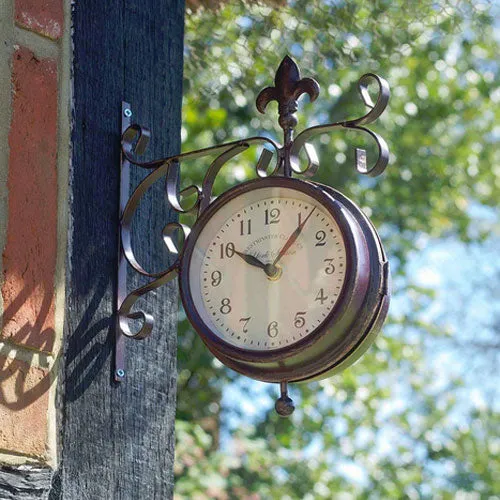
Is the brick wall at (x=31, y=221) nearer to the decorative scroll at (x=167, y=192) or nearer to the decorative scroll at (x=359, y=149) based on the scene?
the decorative scroll at (x=167, y=192)

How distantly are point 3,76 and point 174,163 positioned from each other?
14.7 inches

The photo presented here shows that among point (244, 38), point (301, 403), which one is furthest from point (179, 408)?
point (244, 38)

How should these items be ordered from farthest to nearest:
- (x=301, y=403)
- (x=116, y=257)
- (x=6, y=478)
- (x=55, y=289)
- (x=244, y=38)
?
(x=301, y=403)
(x=244, y=38)
(x=116, y=257)
(x=55, y=289)
(x=6, y=478)

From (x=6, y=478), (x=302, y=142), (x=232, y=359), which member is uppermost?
(x=302, y=142)

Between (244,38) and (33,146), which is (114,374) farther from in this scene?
(244,38)

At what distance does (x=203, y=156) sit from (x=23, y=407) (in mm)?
584

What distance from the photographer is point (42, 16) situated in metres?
2.36

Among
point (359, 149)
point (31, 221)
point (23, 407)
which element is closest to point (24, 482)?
point (23, 407)

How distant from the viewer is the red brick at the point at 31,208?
2.20m

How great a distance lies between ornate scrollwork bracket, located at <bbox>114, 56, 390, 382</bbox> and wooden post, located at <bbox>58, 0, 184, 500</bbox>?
A: 0.02 metres

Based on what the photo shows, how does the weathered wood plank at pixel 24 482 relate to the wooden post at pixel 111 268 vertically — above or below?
below

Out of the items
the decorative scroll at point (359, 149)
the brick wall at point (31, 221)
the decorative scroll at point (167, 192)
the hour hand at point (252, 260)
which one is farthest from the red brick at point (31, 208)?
the decorative scroll at point (359, 149)

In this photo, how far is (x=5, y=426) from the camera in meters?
2.14

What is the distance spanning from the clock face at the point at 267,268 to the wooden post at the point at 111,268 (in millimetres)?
244
